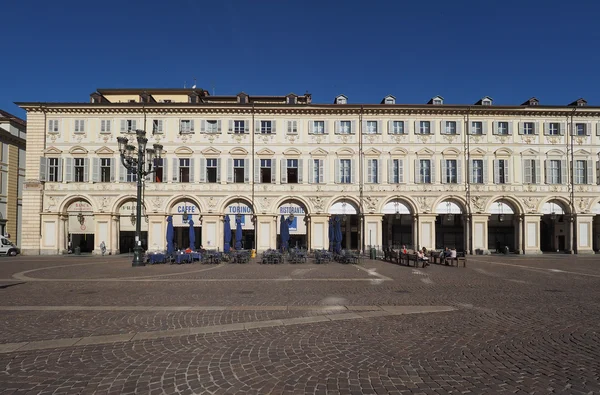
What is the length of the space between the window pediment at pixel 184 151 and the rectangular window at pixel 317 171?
11.4 m

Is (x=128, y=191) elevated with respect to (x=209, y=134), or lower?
lower

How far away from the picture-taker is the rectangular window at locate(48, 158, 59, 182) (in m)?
34.6

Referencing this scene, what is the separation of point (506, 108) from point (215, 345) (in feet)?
121

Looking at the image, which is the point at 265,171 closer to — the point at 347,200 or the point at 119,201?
the point at 347,200

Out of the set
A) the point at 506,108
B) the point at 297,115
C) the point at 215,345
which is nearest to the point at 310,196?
the point at 297,115

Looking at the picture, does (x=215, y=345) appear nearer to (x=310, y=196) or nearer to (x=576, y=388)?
(x=576, y=388)

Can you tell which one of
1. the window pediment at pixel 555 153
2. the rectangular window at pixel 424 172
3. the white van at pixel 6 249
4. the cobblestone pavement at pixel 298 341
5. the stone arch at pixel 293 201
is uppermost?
the window pediment at pixel 555 153

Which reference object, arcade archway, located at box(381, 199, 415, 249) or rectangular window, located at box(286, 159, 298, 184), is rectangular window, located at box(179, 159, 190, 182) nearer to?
rectangular window, located at box(286, 159, 298, 184)

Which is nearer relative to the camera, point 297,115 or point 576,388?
point 576,388

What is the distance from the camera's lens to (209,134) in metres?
35.3

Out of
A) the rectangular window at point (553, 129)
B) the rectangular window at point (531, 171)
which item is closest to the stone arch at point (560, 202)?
the rectangular window at point (531, 171)

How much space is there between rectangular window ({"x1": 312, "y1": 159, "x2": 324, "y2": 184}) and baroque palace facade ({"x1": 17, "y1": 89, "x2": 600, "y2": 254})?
0.30 feet

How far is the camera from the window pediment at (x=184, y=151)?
3488cm

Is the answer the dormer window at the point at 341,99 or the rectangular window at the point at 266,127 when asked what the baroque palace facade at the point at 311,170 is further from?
the dormer window at the point at 341,99
